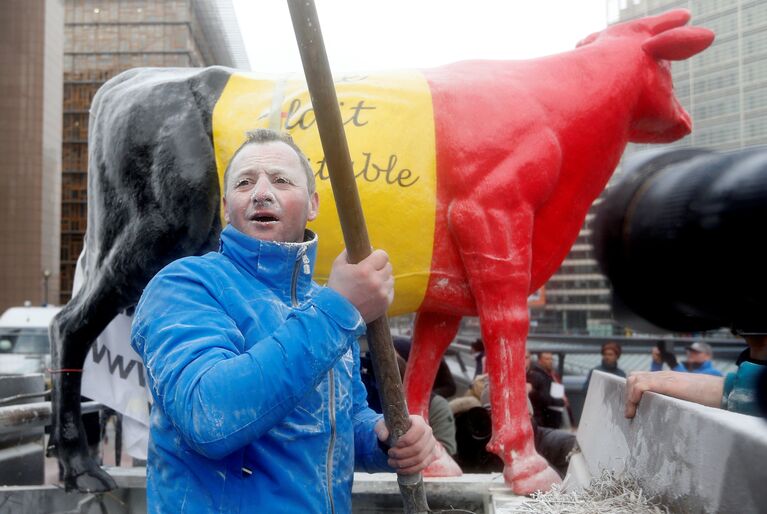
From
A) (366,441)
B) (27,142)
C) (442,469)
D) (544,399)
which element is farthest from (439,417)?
(27,142)

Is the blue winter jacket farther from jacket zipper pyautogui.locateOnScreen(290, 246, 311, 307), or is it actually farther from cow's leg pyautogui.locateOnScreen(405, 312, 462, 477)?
cow's leg pyautogui.locateOnScreen(405, 312, 462, 477)

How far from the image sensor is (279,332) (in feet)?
4.40

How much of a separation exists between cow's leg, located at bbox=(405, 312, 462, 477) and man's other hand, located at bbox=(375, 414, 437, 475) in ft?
6.39

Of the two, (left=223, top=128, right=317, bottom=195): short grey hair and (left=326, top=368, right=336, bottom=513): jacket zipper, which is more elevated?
(left=223, top=128, right=317, bottom=195): short grey hair

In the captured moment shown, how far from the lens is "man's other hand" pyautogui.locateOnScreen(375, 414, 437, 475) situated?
1.70 metres

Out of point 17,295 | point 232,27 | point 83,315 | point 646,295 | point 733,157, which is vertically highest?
point 232,27

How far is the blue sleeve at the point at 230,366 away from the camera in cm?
127

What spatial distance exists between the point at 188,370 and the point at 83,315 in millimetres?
2600

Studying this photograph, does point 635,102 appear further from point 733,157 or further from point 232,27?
point 733,157

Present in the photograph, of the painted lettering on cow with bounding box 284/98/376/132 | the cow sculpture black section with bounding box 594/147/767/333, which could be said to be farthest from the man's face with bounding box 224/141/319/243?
the painted lettering on cow with bounding box 284/98/376/132

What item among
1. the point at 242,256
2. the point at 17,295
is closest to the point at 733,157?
the point at 242,256

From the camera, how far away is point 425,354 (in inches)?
148

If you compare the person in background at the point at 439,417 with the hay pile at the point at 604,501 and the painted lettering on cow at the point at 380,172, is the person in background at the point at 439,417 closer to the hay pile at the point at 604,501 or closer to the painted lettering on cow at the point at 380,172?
the painted lettering on cow at the point at 380,172

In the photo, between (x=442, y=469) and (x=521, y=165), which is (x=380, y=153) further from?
(x=442, y=469)
